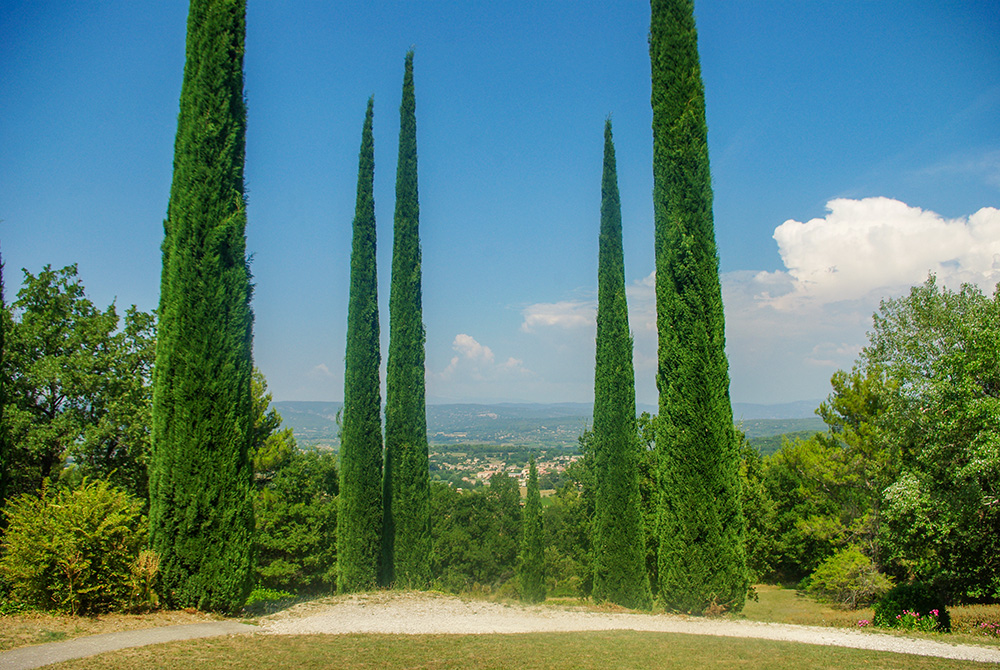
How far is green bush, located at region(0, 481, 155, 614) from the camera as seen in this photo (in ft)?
25.0

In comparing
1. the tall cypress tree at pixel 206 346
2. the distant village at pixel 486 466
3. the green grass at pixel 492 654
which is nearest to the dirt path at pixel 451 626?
the green grass at pixel 492 654

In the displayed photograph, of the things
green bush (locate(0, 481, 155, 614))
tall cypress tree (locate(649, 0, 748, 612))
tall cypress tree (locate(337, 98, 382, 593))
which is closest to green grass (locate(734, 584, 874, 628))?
tall cypress tree (locate(649, 0, 748, 612))

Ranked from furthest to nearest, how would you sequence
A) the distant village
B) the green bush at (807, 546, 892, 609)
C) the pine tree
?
the distant village < the pine tree < the green bush at (807, 546, 892, 609)

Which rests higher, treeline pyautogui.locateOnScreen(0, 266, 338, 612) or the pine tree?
treeline pyautogui.locateOnScreen(0, 266, 338, 612)

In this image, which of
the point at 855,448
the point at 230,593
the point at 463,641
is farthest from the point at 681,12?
the point at 855,448

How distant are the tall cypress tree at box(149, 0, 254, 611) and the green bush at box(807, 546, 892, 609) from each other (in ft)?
57.5

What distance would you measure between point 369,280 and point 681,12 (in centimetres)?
1060

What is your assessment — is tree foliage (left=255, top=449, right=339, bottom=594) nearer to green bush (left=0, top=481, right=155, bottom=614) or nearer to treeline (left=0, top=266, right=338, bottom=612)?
treeline (left=0, top=266, right=338, bottom=612)

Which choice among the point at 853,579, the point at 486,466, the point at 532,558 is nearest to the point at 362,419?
the point at 532,558

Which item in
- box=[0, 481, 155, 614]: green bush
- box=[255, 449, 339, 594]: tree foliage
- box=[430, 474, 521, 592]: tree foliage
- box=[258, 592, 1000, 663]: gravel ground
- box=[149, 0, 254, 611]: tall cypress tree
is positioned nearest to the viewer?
box=[0, 481, 155, 614]: green bush

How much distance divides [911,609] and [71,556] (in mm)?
13715

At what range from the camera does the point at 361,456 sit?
592 inches

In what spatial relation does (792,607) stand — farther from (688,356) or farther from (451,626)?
(451,626)

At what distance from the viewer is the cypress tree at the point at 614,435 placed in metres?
14.2
